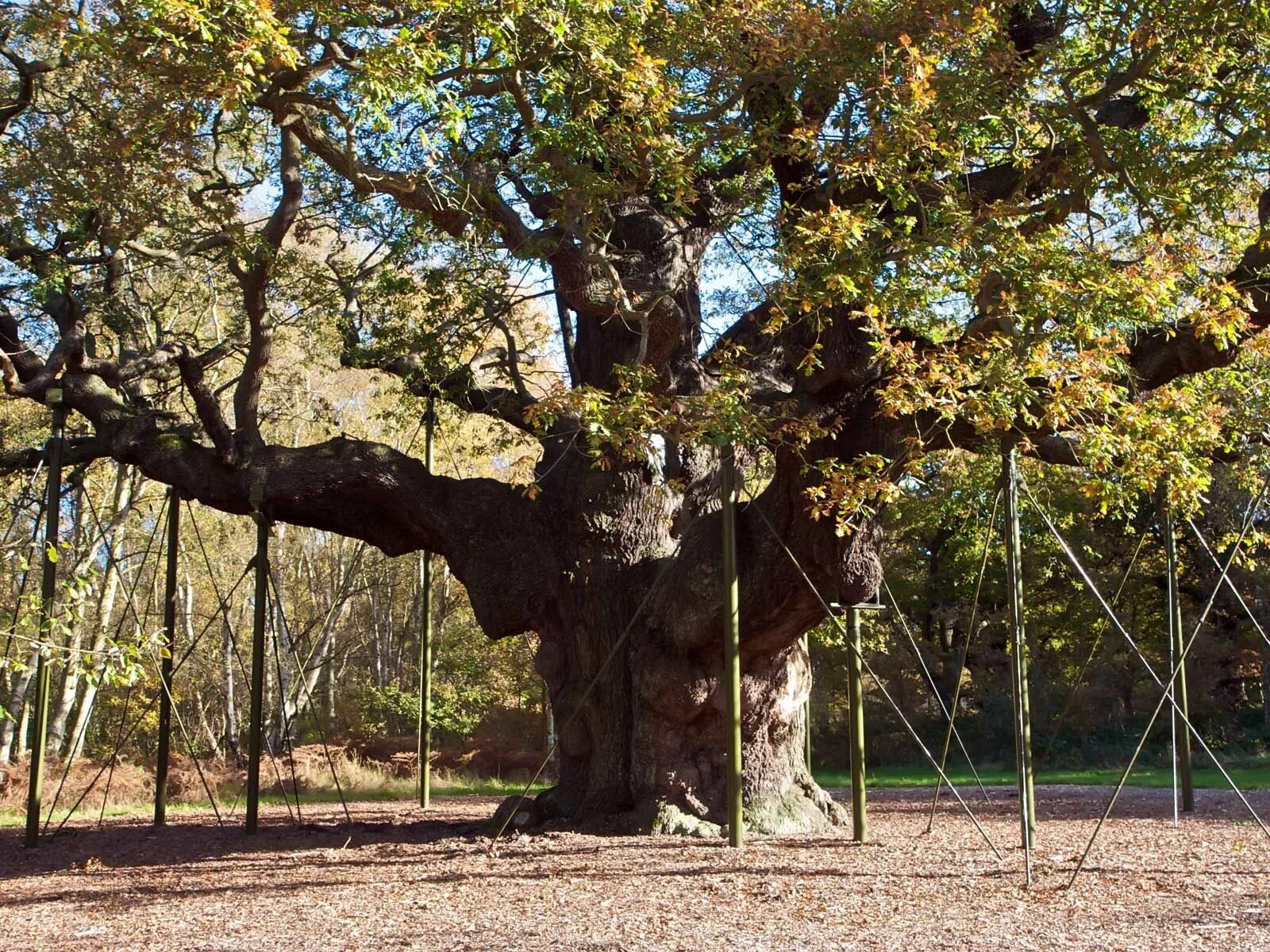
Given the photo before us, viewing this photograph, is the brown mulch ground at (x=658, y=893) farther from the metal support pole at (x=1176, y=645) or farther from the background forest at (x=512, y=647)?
the background forest at (x=512, y=647)

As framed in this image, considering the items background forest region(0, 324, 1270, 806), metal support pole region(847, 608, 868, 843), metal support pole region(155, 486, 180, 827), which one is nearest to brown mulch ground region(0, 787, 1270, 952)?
metal support pole region(847, 608, 868, 843)

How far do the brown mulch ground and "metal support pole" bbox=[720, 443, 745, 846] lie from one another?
1.01ft

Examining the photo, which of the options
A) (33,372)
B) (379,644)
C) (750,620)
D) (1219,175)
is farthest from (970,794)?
(379,644)

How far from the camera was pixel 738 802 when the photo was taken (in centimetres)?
769

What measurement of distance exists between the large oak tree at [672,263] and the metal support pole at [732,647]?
0.34 m

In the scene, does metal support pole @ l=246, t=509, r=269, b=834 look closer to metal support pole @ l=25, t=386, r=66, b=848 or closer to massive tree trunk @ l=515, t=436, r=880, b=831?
metal support pole @ l=25, t=386, r=66, b=848

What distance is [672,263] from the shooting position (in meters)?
9.95

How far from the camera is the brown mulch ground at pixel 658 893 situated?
5453 millimetres

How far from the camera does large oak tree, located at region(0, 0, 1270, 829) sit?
22.0ft

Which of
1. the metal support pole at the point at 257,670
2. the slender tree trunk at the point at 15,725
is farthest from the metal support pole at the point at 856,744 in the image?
the slender tree trunk at the point at 15,725

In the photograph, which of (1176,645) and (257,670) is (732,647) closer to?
(1176,645)

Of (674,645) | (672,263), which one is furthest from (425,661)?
(672,263)

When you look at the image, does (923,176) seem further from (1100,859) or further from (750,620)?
(1100,859)

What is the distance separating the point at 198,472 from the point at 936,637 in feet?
60.5
